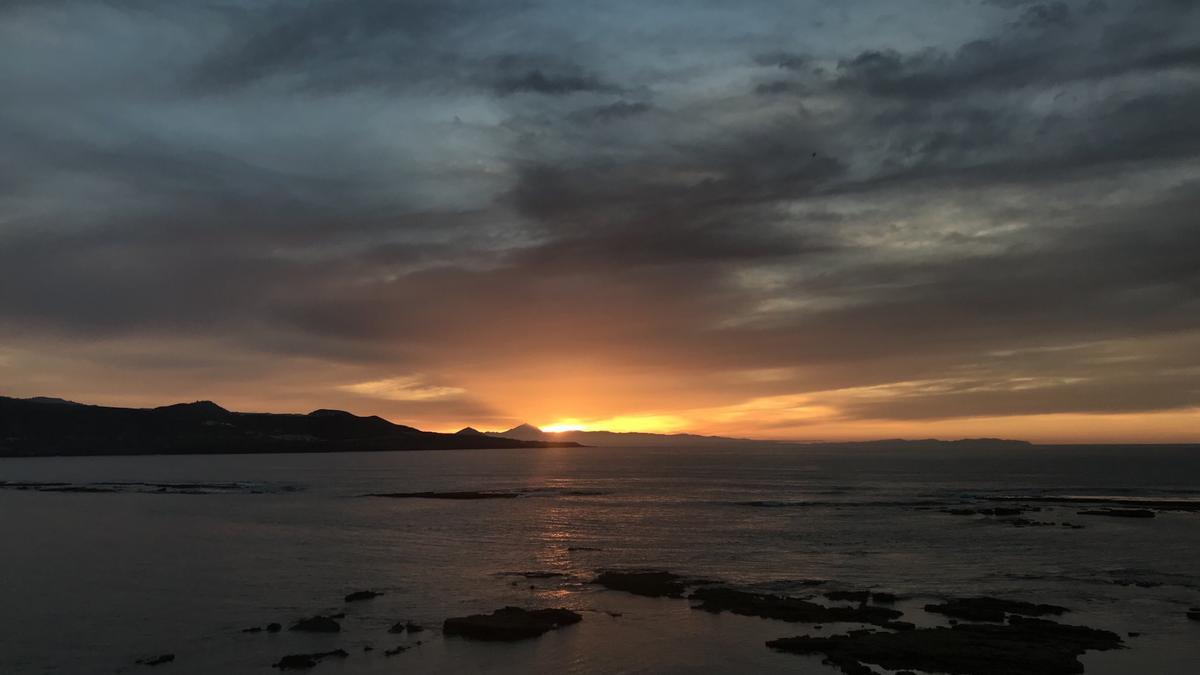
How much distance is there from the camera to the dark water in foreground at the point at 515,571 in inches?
1371

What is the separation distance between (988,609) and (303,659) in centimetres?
3225

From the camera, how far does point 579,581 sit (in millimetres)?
51375

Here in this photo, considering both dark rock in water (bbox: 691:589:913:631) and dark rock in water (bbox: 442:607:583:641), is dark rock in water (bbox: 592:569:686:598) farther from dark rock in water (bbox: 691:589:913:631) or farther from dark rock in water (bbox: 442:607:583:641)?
dark rock in water (bbox: 442:607:583:641)

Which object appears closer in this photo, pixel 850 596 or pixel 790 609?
pixel 790 609

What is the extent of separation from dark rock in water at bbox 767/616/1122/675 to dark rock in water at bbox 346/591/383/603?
22.9 m

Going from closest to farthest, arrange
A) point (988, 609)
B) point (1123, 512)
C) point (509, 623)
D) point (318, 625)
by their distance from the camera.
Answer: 1. point (509, 623)
2. point (318, 625)
3. point (988, 609)
4. point (1123, 512)

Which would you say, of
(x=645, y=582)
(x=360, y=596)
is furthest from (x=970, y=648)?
(x=360, y=596)

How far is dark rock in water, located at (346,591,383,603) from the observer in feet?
147

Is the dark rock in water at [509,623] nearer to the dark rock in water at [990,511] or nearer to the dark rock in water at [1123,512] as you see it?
the dark rock in water at [990,511]

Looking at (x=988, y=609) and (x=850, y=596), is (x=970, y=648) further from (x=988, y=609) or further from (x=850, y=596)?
(x=850, y=596)

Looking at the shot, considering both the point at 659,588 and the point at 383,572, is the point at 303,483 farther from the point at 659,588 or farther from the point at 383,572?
the point at 659,588

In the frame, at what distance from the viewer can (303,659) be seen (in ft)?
108

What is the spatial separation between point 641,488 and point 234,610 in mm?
105395

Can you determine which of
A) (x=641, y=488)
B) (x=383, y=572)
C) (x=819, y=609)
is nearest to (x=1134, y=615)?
(x=819, y=609)
